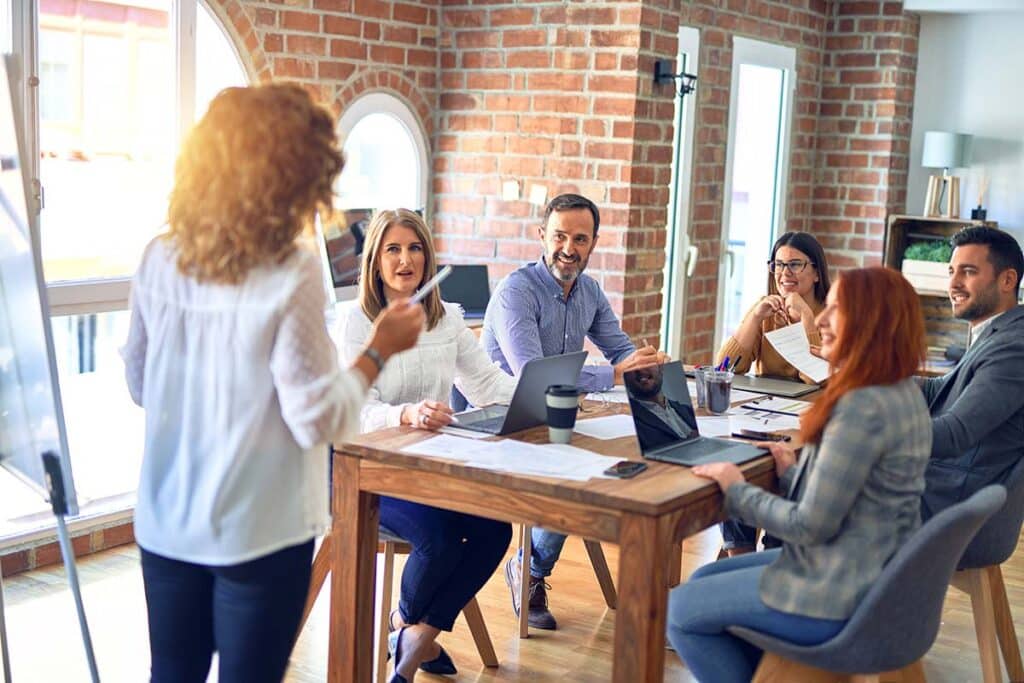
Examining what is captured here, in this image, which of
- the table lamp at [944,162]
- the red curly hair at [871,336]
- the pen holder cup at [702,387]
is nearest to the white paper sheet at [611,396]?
the pen holder cup at [702,387]

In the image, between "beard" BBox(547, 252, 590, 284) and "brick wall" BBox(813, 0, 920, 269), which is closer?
"beard" BBox(547, 252, 590, 284)

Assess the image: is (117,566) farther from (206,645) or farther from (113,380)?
(206,645)

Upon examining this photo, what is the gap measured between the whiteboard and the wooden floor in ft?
3.64

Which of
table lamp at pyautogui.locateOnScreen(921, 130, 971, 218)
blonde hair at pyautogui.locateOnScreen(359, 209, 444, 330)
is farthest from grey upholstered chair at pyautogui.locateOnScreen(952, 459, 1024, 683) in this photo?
table lamp at pyautogui.locateOnScreen(921, 130, 971, 218)

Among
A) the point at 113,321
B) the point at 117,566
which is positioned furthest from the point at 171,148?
the point at 117,566

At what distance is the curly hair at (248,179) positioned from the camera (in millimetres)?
1830

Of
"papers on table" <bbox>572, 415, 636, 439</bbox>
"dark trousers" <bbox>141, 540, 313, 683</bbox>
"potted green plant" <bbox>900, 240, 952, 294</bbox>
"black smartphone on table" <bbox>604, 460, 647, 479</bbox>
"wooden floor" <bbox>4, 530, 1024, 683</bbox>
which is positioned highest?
"potted green plant" <bbox>900, 240, 952, 294</bbox>

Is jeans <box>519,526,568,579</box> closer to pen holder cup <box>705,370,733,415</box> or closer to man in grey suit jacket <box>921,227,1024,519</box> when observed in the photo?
pen holder cup <box>705,370,733,415</box>

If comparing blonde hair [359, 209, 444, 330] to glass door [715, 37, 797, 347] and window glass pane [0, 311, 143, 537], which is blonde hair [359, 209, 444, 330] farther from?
glass door [715, 37, 797, 347]

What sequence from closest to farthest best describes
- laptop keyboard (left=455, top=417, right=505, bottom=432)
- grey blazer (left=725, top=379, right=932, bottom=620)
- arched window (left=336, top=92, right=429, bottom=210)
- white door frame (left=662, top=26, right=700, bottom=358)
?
1. grey blazer (left=725, top=379, right=932, bottom=620)
2. laptop keyboard (left=455, top=417, right=505, bottom=432)
3. arched window (left=336, top=92, right=429, bottom=210)
4. white door frame (left=662, top=26, right=700, bottom=358)

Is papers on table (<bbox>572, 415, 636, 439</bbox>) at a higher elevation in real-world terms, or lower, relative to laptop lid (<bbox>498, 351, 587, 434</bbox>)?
lower

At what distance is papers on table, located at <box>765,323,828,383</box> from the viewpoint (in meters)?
3.49

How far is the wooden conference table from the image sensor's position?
2.40m

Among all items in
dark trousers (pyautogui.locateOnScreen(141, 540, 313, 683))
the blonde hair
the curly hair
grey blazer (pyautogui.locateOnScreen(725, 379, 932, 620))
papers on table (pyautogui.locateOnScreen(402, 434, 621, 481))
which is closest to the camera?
the curly hair
